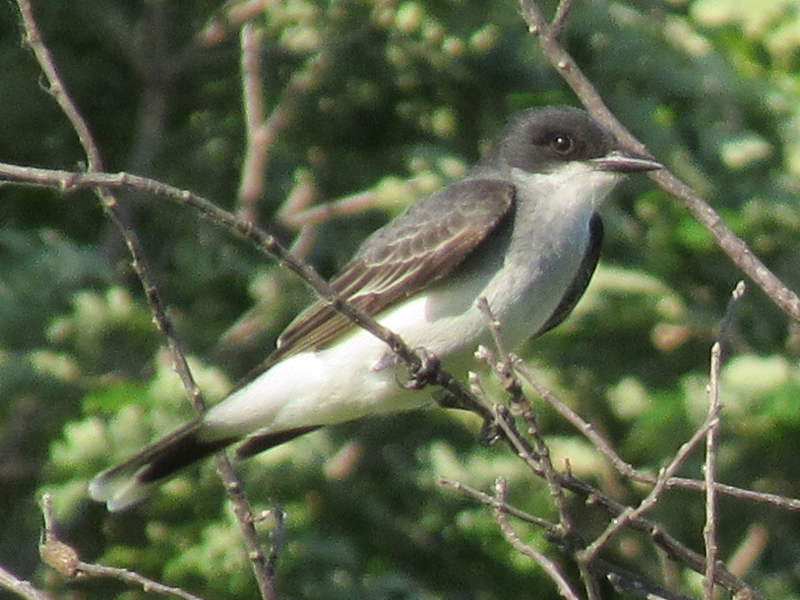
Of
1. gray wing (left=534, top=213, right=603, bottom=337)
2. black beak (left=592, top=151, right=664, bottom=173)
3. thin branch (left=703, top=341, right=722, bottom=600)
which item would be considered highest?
black beak (left=592, top=151, right=664, bottom=173)

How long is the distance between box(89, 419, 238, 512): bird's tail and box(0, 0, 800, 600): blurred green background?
0.35 m

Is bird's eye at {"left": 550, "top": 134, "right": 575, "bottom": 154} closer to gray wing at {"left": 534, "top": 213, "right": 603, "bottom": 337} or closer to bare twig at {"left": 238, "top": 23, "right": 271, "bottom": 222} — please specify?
gray wing at {"left": 534, "top": 213, "right": 603, "bottom": 337}

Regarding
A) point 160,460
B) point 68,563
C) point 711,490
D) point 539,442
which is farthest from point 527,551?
point 160,460

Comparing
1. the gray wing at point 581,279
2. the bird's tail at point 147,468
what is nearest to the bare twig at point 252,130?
the bird's tail at point 147,468

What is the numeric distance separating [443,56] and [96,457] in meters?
2.27

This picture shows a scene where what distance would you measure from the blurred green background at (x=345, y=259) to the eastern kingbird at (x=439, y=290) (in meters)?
0.52

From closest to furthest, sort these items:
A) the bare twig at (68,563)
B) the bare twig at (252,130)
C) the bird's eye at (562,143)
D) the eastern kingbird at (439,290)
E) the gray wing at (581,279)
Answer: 1. the bare twig at (68,563)
2. the eastern kingbird at (439,290)
3. the gray wing at (581,279)
4. the bird's eye at (562,143)
5. the bare twig at (252,130)

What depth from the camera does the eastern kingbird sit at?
4340 millimetres

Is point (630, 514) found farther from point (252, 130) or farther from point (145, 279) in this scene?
point (252, 130)

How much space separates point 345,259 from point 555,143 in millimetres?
1917

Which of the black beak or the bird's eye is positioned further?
the bird's eye

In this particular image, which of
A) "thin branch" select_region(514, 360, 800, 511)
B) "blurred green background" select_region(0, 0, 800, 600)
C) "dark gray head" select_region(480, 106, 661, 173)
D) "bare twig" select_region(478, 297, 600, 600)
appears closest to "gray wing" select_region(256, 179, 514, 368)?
"dark gray head" select_region(480, 106, 661, 173)

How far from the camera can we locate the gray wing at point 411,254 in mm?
4434

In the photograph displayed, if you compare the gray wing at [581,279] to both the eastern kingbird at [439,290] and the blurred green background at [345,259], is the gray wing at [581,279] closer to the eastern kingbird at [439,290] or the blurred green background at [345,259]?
the eastern kingbird at [439,290]
